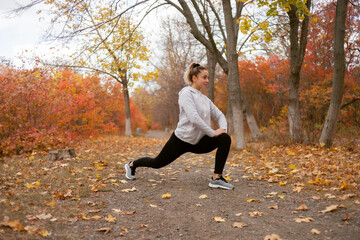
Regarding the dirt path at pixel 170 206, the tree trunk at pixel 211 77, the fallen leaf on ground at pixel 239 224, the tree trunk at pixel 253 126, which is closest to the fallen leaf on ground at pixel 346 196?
the dirt path at pixel 170 206

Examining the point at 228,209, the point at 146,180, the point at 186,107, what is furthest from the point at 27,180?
the point at 228,209

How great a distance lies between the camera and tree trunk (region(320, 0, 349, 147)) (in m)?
7.31

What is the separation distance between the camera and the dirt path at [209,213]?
2879mm

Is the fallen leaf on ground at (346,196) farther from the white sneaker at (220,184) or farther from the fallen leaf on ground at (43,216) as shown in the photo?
the fallen leaf on ground at (43,216)

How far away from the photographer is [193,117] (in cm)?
421

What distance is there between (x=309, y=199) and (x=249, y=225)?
1314mm

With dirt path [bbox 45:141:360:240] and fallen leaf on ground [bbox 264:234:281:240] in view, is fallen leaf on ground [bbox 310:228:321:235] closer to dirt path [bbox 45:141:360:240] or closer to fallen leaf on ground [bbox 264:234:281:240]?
dirt path [bbox 45:141:360:240]

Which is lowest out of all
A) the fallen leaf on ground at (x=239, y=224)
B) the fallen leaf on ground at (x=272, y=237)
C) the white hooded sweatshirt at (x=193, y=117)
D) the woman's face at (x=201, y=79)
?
the fallen leaf on ground at (x=239, y=224)

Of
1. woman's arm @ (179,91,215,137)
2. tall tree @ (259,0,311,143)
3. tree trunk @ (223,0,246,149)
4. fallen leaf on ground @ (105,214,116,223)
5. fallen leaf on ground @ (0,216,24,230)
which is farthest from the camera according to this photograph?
tree trunk @ (223,0,246,149)

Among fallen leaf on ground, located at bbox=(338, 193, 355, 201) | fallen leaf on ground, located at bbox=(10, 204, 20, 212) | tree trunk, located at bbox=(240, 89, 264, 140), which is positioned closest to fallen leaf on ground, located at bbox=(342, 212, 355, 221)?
fallen leaf on ground, located at bbox=(338, 193, 355, 201)

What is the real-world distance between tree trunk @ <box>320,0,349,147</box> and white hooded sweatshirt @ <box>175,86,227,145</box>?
4.59 m

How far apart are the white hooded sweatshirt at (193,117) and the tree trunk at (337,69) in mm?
4587

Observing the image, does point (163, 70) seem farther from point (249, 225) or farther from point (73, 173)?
point (249, 225)

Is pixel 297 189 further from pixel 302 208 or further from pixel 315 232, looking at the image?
pixel 315 232
